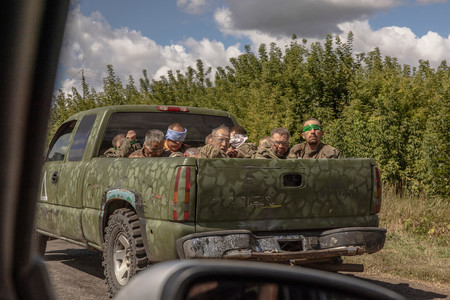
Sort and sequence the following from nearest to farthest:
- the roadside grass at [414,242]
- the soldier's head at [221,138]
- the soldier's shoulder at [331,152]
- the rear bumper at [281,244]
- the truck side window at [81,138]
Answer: the rear bumper at [281,244] → the soldier's head at [221,138] → the truck side window at [81,138] → the soldier's shoulder at [331,152] → the roadside grass at [414,242]

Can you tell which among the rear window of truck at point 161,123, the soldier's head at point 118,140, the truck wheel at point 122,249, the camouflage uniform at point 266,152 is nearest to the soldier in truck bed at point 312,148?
the camouflage uniform at point 266,152

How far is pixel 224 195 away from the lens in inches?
194

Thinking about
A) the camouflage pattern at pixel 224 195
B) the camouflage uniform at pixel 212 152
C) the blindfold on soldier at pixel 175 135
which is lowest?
the camouflage pattern at pixel 224 195

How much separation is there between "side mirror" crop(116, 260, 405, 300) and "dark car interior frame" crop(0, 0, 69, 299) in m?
0.55

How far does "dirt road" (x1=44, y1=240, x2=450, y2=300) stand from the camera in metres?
6.11

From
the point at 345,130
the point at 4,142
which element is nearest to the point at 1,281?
the point at 4,142

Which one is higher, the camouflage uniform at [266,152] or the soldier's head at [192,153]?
the camouflage uniform at [266,152]

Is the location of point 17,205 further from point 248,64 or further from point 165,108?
point 248,64

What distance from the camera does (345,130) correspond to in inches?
596

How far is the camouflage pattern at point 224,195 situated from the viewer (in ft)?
15.9

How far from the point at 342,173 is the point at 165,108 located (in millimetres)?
2824

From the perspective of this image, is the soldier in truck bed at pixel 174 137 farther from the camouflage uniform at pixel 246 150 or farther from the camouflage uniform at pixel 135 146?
the camouflage uniform at pixel 246 150

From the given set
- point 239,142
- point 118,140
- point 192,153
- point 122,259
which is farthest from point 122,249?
point 239,142

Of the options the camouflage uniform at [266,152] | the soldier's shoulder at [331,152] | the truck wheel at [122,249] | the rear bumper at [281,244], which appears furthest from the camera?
the soldier's shoulder at [331,152]
